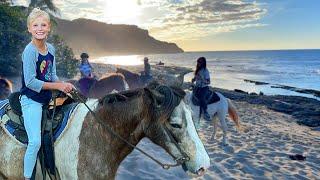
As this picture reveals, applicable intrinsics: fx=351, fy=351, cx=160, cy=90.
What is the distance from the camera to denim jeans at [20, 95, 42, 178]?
3299 mm

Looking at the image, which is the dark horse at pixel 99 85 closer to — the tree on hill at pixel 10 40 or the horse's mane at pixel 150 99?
the horse's mane at pixel 150 99

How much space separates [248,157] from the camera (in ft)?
33.1

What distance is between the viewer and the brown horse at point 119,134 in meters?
3.20

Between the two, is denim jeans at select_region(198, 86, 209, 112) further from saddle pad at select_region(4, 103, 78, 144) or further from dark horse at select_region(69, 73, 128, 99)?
saddle pad at select_region(4, 103, 78, 144)

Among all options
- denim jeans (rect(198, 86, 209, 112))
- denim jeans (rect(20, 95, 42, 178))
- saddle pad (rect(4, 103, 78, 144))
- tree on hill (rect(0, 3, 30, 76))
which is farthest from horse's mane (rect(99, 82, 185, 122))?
tree on hill (rect(0, 3, 30, 76))

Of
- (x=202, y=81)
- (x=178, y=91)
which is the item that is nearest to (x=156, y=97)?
(x=178, y=91)

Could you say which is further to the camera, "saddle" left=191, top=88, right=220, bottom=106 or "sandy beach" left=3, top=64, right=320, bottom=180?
"saddle" left=191, top=88, right=220, bottom=106

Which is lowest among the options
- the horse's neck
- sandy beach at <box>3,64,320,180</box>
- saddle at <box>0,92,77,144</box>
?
sandy beach at <box>3,64,320,180</box>

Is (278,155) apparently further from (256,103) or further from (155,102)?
(256,103)

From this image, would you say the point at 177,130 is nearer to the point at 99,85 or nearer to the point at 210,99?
the point at 210,99

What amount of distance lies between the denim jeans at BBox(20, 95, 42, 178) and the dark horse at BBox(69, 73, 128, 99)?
9332mm

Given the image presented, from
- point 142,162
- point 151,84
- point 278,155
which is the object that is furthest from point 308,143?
point 151,84

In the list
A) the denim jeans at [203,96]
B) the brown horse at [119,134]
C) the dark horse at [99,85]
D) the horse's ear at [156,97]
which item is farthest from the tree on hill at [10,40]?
the horse's ear at [156,97]

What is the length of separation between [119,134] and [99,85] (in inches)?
401
